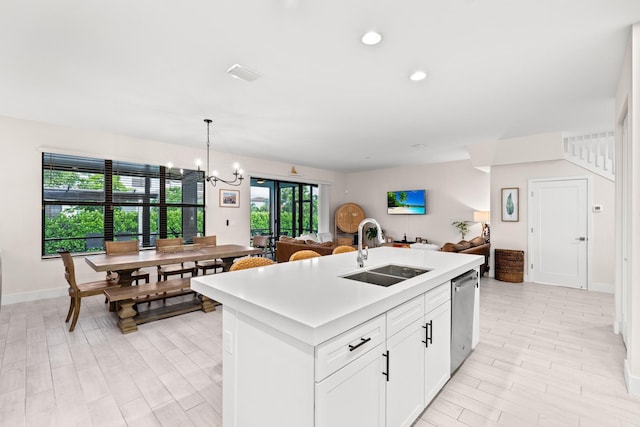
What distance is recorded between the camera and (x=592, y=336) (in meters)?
2.99

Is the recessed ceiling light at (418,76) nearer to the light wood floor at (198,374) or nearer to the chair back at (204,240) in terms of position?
the light wood floor at (198,374)

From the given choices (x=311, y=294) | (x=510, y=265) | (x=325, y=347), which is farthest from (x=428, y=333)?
(x=510, y=265)

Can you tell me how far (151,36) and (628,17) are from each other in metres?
3.27

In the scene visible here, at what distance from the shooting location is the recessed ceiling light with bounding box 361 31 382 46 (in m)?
2.10

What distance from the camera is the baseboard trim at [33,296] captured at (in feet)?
13.0

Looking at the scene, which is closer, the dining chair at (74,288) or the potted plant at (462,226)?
the dining chair at (74,288)

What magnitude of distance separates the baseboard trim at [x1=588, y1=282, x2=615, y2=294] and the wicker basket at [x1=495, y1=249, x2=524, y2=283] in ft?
3.11

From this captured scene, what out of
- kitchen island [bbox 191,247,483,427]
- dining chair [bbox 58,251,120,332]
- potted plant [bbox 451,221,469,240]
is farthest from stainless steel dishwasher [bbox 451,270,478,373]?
potted plant [bbox 451,221,469,240]

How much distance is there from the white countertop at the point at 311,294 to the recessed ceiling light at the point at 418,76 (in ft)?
5.66

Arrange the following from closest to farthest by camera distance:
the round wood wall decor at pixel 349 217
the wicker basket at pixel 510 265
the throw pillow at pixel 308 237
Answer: the wicker basket at pixel 510 265 → the throw pillow at pixel 308 237 → the round wood wall decor at pixel 349 217

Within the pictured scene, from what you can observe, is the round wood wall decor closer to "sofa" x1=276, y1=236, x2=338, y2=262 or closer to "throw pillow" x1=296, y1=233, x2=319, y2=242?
"throw pillow" x1=296, y1=233, x2=319, y2=242

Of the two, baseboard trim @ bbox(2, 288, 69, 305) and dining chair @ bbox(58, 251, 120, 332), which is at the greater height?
dining chair @ bbox(58, 251, 120, 332)

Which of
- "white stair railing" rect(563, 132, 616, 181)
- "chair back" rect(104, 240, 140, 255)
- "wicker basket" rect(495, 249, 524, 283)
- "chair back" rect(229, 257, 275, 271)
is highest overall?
"white stair railing" rect(563, 132, 616, 181)

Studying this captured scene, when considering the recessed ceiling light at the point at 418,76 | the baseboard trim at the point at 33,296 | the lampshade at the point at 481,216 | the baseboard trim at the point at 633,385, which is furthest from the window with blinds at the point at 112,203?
the lampshade at the point at 481,216
